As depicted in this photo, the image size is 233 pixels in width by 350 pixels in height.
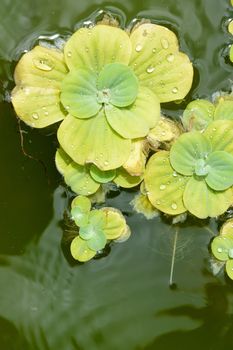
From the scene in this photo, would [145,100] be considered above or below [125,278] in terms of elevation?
above

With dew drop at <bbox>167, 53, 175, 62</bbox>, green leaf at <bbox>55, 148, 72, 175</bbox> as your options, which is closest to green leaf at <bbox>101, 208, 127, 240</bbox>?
green leaf at <bbox>55, 148, 72, 175</bbox>

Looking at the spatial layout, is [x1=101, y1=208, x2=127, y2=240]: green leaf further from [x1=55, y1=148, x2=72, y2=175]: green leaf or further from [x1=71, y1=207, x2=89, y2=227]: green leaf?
[x1=55, y1=148, x2=72, y2=175]: green leaf

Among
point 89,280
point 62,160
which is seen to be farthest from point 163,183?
point 89,280

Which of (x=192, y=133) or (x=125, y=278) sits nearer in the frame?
(x=192, y=133)

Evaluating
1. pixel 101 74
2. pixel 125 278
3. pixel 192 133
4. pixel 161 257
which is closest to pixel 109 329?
pixel 125 278

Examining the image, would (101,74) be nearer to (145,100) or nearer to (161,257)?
(145,100)

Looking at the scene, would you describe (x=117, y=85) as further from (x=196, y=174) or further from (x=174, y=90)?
(x=196, y=174)
